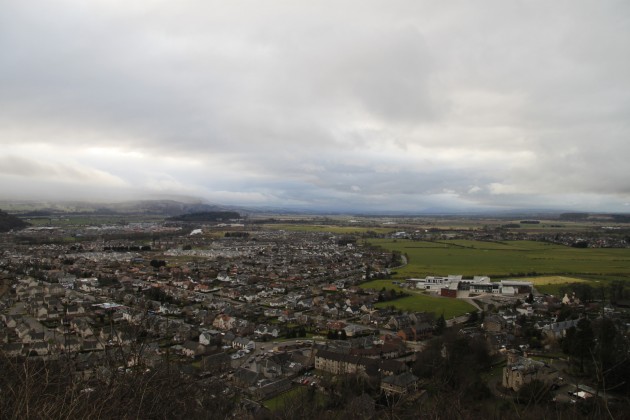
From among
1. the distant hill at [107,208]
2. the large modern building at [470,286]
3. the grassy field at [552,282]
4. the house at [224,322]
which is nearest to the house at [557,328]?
the large modern building at [470,286]

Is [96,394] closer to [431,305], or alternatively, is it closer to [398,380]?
[398,380]

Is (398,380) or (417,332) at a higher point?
(398,380)

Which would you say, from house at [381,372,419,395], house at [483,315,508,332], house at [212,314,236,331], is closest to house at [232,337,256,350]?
house at [212,314,236,331]

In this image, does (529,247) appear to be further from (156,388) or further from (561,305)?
(156,388)

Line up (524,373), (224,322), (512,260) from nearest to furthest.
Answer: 1. (524,373)
2. (224,322)
3. (512,260)

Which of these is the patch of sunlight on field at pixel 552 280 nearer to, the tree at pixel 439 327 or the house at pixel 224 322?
the tree at pixel 439 327

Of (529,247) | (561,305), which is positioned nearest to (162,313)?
(561,305)

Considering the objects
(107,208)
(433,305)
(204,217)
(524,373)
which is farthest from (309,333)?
(107,208)

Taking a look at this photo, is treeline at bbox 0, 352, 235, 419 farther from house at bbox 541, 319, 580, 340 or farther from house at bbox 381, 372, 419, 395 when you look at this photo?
house at bbox 541, 319, 580, 340
